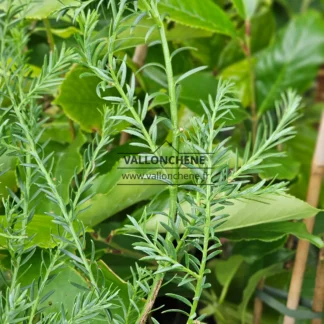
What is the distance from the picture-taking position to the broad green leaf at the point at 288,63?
0.47 metres

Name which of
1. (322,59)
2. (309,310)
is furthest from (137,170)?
(322,59)

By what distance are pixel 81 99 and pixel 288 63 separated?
0.25 metres

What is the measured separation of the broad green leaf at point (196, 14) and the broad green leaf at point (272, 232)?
15 centimetres

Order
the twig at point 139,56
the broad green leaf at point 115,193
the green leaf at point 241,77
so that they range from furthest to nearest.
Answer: the green leaf at point 241,77
the twig at point 139,56
the broad green leaf at point 115,193

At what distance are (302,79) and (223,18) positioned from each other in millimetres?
143

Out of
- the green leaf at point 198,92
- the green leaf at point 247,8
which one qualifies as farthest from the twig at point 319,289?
the green leaf at point 247,8

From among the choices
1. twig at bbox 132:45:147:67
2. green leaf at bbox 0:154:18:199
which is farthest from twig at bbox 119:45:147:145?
green leaf at bbox 0:154:18:199

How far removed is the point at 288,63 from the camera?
0.48m

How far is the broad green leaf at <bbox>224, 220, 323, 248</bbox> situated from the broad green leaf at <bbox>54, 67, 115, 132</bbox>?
127 mm

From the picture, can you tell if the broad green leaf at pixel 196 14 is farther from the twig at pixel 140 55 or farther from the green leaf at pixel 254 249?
the green leaf at pixel 254 249

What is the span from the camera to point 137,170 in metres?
0.30

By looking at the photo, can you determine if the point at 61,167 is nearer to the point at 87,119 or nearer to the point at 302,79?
the point at 87,119

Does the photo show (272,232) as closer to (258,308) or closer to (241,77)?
(258,308)

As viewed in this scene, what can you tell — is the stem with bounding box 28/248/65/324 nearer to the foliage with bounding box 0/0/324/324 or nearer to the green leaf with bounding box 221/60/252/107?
the foliage with bounding box 0/0/324/324
